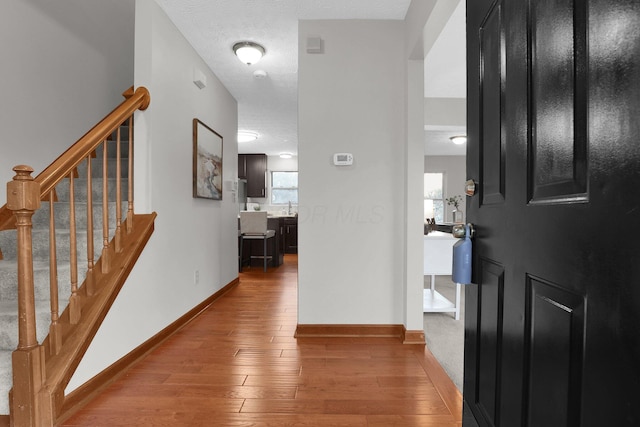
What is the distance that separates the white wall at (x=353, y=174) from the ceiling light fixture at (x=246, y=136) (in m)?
3.57

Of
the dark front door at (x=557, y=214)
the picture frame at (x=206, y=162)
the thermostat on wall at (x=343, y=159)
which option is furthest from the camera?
the picture frame at (x=206, y=162)

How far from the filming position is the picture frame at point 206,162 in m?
3.04

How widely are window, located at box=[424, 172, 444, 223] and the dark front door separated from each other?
307 inches

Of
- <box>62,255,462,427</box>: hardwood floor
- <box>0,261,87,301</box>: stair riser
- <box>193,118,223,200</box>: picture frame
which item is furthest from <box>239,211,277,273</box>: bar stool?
<box>0,261,87,301</box>: stair riser

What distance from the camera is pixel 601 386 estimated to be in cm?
54

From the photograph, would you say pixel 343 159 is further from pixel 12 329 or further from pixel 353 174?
pixel 12 329

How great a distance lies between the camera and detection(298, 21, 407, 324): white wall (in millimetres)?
2590

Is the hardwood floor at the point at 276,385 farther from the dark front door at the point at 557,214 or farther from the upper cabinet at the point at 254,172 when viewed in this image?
the upper cabinet at the point at 254,172

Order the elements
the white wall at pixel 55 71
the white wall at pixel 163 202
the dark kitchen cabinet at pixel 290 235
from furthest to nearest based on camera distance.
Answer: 1. the dark kitchen cabinet at pixel 290 235
2. the white wall at pixel 55 71
3. the white wall at pixel 163 202

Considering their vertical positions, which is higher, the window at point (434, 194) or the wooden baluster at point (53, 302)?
the window at point (434, 194)

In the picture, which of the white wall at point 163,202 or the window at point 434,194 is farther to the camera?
the window at point 434,194

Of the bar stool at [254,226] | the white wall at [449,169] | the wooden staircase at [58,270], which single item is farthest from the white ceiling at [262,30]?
the white wall at [449,169]

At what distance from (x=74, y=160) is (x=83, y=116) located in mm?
1647

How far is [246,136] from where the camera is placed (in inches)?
242
